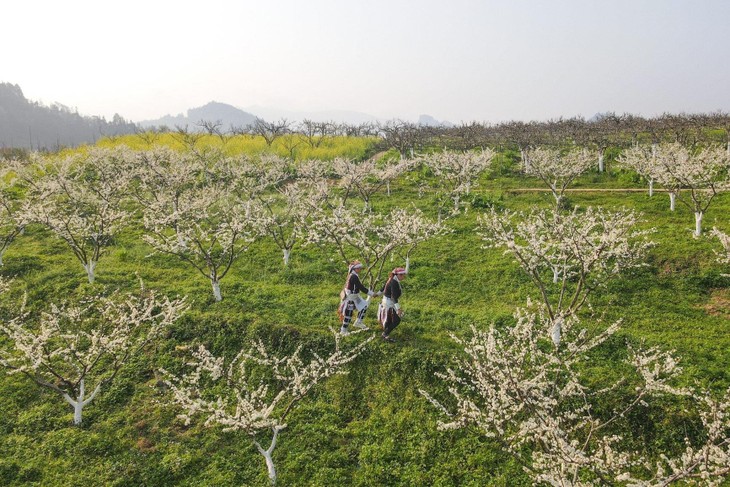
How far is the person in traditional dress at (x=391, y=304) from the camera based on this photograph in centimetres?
1256

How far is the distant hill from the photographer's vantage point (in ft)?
505

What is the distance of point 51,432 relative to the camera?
10.8m

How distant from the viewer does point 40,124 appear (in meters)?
163

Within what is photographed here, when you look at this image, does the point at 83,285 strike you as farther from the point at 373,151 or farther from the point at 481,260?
the point at 373,151

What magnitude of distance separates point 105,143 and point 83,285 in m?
47.0

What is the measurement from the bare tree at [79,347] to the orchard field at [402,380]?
11.8 inches

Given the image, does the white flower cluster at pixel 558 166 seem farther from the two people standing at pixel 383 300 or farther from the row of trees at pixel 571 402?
the two people standing at pixel 383 300

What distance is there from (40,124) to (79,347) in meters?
197

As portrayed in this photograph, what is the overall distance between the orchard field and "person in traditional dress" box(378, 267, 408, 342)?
1.77ft

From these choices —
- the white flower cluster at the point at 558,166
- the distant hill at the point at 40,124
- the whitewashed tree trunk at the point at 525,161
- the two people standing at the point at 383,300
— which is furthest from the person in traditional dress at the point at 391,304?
the distant hill at the point at 40,124

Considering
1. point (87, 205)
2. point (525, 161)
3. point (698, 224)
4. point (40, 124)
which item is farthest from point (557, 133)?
point (40, 124)

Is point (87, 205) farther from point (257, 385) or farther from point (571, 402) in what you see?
point (571, 402)

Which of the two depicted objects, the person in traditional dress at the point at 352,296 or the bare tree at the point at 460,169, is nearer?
the person in traditional dress at the point at 352,296

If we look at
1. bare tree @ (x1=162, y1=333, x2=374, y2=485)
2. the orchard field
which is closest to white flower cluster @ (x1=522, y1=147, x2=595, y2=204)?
the orchard field
